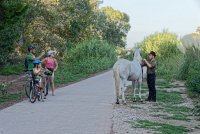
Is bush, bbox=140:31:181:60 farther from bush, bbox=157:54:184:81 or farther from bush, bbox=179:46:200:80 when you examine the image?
bush, bbox=179:46:200:80

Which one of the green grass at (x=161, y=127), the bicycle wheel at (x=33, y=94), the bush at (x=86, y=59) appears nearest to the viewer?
the green grass at (x=161, y=127)

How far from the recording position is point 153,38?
4297cm

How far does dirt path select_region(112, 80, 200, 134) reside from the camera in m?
10.6

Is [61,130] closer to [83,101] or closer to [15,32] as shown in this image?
[83,101]

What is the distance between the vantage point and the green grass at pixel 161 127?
34.4ft

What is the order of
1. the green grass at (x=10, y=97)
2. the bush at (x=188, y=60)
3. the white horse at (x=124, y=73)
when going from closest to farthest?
1. the white horse at (x=124, y=73)
2. the green grass at (x=10, y=97)
3. the bush at (x=188, y=60)

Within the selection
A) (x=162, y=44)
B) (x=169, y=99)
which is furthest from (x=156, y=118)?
(x=162, y=44)

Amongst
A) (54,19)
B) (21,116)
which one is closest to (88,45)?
(54,19)

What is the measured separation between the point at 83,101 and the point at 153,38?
28011mm

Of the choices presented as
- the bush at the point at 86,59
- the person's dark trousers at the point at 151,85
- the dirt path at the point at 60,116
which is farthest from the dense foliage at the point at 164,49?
the dirt path at the point at 60,116

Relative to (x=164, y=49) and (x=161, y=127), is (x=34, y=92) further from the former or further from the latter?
(x=164, y=49)

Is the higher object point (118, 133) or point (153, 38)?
point (153, 38)

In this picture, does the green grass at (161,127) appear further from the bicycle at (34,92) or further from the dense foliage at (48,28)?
the dense foliage at (48,28)

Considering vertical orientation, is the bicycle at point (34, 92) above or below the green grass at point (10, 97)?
above
